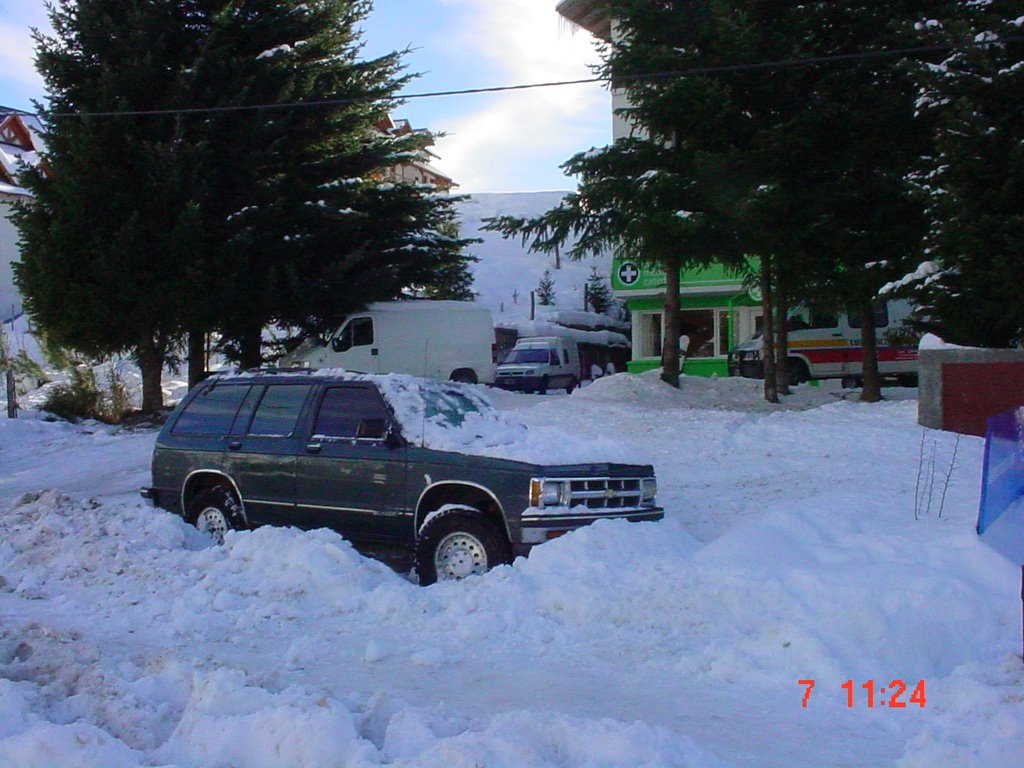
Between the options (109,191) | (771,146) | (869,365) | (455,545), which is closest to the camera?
(455,545)

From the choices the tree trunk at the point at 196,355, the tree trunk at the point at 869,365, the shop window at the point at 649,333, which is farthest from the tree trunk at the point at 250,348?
the shop window at the point at 649,333

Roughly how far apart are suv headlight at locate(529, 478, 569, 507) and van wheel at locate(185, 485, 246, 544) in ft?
10.1

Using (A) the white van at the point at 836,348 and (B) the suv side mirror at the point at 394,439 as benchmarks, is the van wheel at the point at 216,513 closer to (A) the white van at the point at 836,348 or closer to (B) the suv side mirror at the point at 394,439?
(B) the suv side mirror at the point at 394,439

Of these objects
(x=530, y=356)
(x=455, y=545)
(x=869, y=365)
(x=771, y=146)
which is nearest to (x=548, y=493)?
(x=455, y=545)

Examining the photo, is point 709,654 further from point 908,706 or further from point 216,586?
point 216,586

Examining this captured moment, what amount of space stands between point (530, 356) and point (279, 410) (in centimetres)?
2259

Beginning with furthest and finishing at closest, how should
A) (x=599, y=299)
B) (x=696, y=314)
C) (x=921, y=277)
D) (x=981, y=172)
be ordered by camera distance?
(x=599, y=299), (x=696, y=314), (x=921, y=277), (x=981, y=172)

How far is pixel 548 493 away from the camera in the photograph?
314 inches

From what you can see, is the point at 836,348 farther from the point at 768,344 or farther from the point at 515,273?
the point at 515,273

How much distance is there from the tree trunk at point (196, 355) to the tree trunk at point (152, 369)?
66 centimetres

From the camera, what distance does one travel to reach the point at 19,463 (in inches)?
680

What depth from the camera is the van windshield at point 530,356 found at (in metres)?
31.8

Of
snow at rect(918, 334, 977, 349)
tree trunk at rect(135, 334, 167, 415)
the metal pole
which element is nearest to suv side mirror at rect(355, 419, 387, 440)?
snow at rect(918, 334, 977, 349)

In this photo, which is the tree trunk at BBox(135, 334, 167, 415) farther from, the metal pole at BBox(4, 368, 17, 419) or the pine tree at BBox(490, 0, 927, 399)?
the pine tree at BBox(490, 0, 927, 399)
